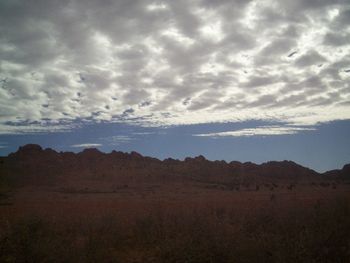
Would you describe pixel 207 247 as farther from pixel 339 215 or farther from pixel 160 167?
pixel 160 167

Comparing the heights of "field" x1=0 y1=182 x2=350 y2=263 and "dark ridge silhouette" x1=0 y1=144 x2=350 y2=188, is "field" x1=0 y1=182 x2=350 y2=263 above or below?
above

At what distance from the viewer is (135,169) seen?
85.3 m

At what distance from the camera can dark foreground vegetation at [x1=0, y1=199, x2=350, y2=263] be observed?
9.21 meters

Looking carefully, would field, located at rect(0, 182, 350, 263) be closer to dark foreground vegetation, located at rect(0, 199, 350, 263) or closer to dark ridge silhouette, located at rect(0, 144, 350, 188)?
dark foreground vegetation, located at rect(0, 199, 350, 263)

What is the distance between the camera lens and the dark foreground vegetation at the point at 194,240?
30.2 ft

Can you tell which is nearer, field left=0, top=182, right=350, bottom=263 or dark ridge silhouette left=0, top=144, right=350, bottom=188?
field left=0, top=182, right=350, bottom=263

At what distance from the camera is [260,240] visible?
9914mm

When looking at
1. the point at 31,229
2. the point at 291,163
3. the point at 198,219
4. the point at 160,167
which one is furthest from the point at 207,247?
the point at 291,163

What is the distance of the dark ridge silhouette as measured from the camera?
76.6m

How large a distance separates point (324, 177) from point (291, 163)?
11004 mm

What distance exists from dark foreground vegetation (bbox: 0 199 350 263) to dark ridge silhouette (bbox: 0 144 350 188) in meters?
61.0

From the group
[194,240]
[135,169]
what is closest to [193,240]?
[194,240]

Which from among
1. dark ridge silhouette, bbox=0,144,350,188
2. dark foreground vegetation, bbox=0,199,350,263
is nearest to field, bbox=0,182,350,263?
dark foreground vegetation, bbox=0,199,350,263

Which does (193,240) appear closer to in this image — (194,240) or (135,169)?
(194,240)
